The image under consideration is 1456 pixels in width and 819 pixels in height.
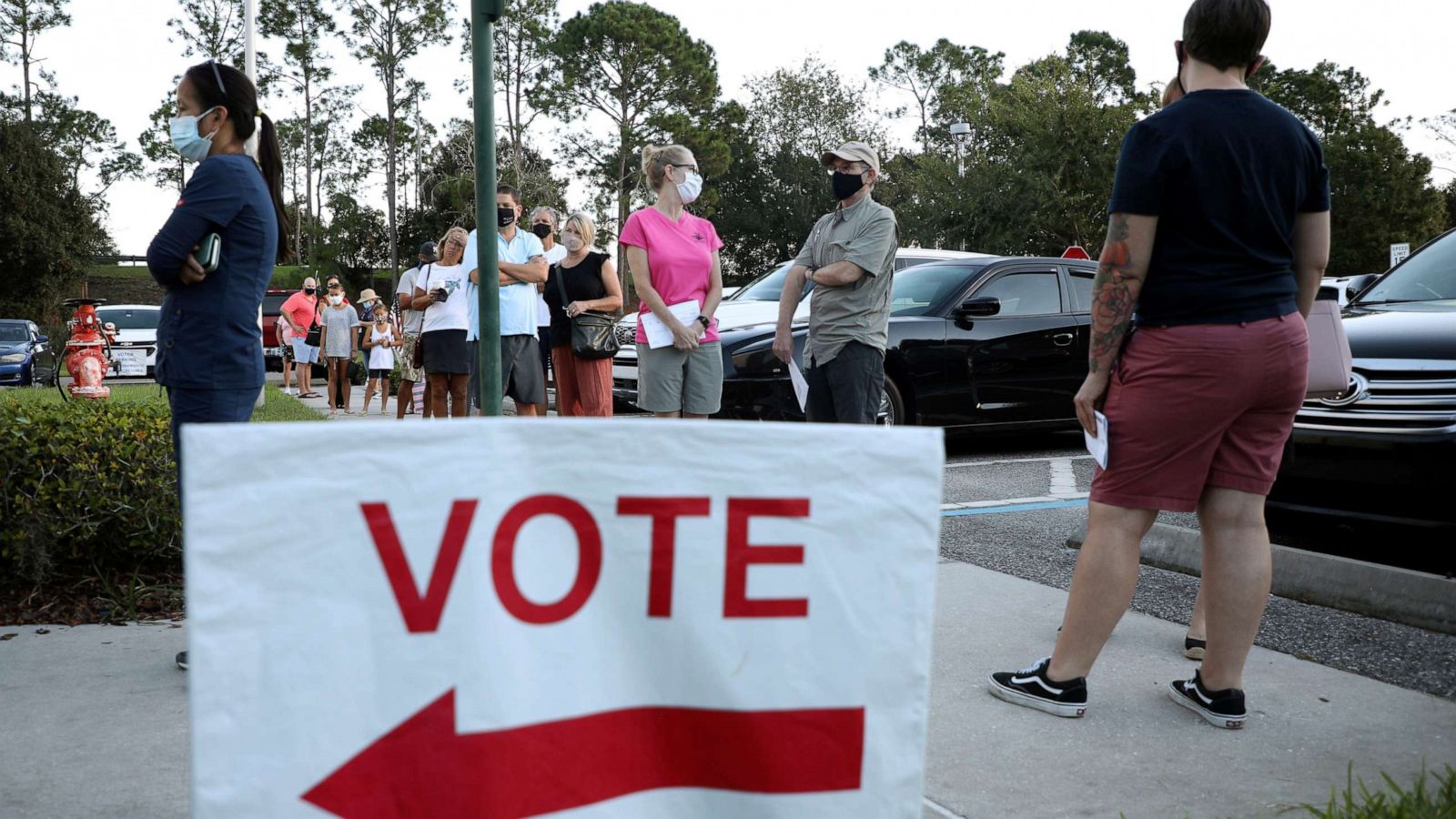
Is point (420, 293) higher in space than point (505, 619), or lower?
higher

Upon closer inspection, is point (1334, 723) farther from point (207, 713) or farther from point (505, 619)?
point (207, 713)

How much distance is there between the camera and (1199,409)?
3.06 m

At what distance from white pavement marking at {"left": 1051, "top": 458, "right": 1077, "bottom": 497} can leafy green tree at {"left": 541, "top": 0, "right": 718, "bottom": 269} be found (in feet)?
133

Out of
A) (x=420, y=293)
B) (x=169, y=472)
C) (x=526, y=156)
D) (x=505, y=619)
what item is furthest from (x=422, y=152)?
(x=505, y=619)

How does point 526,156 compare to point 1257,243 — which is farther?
point 526,156

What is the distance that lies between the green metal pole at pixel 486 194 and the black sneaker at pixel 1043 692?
159 centimetres

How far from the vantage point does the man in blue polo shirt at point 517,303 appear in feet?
23.6

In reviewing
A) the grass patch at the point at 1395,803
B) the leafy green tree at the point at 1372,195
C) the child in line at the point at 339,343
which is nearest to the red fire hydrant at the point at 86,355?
the child in line at the point at 339,343

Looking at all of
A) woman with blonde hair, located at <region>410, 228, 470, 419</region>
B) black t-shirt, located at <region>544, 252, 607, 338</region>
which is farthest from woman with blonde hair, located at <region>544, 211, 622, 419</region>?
woman with blonde hair, located at <region>410, 228, 470, 419</region>

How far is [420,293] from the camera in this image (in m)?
9.48

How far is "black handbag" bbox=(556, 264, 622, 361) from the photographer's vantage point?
23.0 ft

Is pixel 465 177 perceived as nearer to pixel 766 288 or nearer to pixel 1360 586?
pixel 766 288

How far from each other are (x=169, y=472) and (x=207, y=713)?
3517 millimetres

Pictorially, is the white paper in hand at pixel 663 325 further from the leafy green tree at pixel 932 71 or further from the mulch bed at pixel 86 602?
the leafy green tree at pixel 932 71
